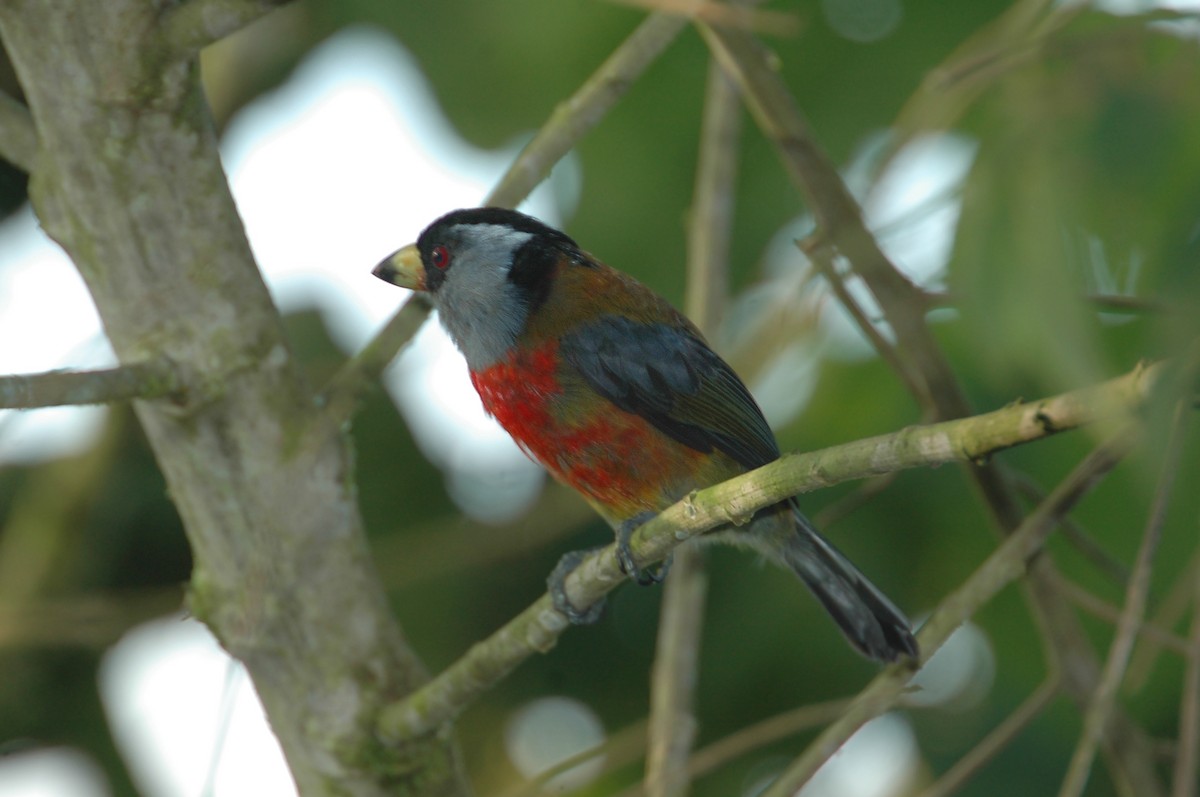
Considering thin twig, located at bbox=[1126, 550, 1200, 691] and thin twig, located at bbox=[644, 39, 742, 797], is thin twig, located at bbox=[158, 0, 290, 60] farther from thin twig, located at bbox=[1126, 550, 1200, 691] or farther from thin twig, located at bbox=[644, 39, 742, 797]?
thin twig, located at bbox=[1126, 550, 1200, 691]

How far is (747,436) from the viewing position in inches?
126

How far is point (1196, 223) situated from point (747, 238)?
10.5 feet

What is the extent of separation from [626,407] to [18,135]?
1.48m

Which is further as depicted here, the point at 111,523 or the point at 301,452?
the point at 111,523

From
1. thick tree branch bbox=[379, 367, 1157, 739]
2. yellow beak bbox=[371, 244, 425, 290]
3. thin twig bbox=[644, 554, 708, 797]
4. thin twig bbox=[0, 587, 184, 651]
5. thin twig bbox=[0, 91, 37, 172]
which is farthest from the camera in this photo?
thin twig bbox=[0, 587, 184, 651]

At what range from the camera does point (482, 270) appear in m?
3.55

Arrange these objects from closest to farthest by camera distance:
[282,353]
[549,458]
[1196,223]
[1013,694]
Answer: [1196,223] < [282,353] < [549,458] < [1013,694]

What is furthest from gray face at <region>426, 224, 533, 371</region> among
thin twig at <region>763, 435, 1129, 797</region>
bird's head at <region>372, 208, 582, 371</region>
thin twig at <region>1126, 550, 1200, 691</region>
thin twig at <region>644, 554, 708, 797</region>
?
thin twig at <region>1126, 550, 1200, 691</region>

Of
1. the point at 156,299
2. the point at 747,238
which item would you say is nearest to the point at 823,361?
the point at 747,238

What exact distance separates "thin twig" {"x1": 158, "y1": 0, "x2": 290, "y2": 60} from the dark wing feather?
1161mm

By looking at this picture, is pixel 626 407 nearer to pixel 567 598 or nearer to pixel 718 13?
pixel 567 598

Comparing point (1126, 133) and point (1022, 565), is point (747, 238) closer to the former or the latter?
point (1022, 565)

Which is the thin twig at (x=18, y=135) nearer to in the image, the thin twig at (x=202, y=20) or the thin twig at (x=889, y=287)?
the thin twig at (x=202, y=20)

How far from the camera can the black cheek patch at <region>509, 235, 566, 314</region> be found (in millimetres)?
3436
